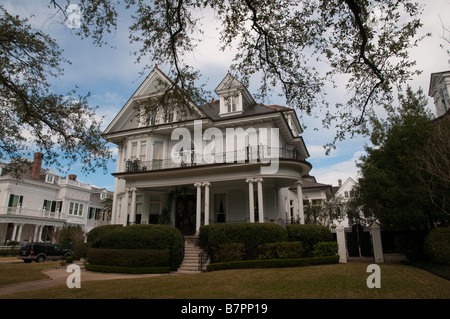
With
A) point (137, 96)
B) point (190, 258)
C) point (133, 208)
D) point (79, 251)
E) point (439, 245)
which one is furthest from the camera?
point (137, 96)

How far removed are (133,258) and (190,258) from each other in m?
3.23

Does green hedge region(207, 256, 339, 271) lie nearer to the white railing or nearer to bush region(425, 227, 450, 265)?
bush region(425, 227, 450, 265)

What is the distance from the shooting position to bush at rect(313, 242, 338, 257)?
613 inches

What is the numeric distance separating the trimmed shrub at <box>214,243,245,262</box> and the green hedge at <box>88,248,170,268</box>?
2.72m

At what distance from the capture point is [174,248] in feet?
51.6

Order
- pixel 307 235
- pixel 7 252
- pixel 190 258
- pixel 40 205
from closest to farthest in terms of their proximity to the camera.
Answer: pixel 307 235 < pixel 190 258 < pixel 7 252 < pixel 40 205

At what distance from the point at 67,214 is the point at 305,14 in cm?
4303

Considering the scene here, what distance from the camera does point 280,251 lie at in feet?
48.4

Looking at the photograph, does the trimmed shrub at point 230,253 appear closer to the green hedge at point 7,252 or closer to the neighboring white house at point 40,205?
the neighboring white house at point 40,205

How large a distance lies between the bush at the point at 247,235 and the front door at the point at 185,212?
5853mm

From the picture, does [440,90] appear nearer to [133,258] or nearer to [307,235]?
[307,235]

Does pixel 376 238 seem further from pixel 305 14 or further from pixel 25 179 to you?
pixel 25 179

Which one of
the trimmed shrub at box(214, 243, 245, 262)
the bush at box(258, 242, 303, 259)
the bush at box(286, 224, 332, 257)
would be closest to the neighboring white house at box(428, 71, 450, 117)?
the bush at box(286, 224, 332, 257)

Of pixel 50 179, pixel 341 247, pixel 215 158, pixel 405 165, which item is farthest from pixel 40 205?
pixel 405 165
